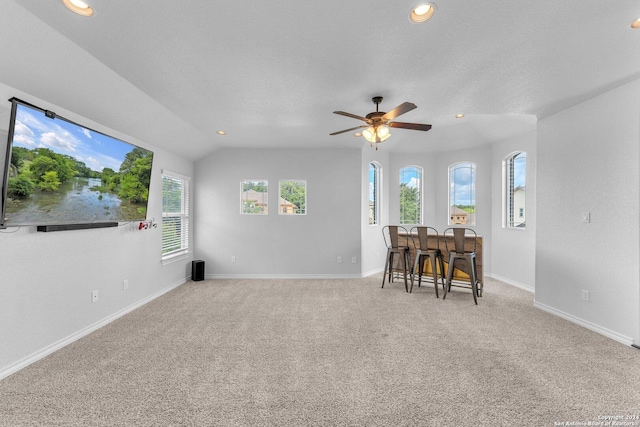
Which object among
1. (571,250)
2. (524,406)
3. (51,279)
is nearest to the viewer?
(524,406)

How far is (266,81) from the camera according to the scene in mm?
2768

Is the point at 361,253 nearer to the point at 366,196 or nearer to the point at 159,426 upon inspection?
the point at 366,196

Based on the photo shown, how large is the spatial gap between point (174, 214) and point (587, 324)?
597 centimetres

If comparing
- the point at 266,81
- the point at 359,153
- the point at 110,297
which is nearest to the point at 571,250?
the point at 359,153

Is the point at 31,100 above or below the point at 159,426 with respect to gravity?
above

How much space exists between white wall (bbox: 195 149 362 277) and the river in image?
2167mm

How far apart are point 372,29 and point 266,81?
1.19 m

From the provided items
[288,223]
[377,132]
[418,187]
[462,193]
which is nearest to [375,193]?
[418,187]

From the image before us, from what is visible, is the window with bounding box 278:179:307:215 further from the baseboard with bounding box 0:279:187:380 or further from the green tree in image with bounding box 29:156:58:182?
the green tree in image with bounding box 29:156:58:182

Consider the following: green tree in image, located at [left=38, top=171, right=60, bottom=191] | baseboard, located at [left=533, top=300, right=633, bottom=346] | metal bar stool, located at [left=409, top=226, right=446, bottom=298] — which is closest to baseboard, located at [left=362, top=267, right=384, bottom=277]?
metal bar stool, located at [left=409, top=226, right=446, bottom=298]

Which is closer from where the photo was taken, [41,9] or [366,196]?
[41,9]

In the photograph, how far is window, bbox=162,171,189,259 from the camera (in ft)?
15.4

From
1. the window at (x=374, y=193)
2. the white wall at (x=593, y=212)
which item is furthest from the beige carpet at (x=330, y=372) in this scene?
the window at (x=374, y=193)

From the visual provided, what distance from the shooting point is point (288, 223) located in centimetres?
568
